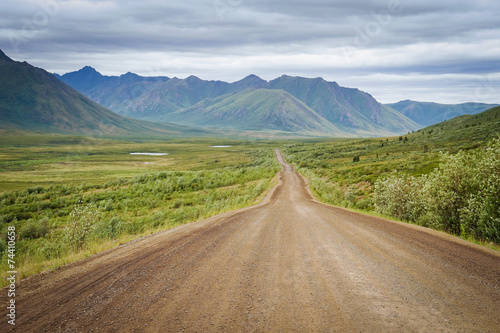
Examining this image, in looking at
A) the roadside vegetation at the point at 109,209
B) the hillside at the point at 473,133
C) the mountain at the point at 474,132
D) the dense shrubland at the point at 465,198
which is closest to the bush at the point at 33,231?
the roadside vegetation at the point at 109,209

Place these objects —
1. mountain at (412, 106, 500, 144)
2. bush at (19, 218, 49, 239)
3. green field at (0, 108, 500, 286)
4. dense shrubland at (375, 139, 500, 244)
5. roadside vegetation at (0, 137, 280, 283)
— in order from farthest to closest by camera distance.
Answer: mountain at (412, 106, 500, 144)
bush at (19, 218, 49, 239)
roadside vegetation at (0, 137, 280, 283)
green field at (0, 108, 500, 286)
dense shrubland at (375, 139, 500, 244)

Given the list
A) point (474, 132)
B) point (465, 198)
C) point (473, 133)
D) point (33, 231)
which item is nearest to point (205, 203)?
point (33, 231)

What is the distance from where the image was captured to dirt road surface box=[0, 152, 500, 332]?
5477 mm

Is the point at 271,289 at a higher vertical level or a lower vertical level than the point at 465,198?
lower

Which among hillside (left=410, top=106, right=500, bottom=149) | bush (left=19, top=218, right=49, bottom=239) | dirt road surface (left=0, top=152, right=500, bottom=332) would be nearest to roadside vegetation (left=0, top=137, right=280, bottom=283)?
bush (left=19, top=218, right=49, bottom=239)

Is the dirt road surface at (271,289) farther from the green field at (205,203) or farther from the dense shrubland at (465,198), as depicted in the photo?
the dense shrubland at (465,198)

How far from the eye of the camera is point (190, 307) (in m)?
5.98

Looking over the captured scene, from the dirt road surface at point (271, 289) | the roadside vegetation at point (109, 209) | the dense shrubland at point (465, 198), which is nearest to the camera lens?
the dirt road surface at point (271, 289)

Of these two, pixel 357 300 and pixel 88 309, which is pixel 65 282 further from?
pixel 357 300

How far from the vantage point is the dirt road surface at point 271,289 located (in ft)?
→ 18.0

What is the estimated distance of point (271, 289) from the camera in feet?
21.9

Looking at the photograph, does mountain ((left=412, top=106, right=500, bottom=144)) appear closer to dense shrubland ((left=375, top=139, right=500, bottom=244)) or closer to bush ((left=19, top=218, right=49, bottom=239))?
dense shrubland ((left=375, top=139, right=500, bottom=244))

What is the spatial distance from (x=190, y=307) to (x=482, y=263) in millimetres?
8147

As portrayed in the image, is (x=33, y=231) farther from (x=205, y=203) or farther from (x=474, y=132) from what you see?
(x=474, y=132)
